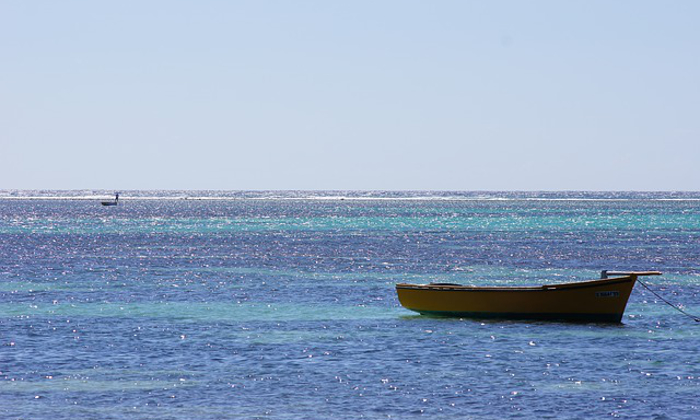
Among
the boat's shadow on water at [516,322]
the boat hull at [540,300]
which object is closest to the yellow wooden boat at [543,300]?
the boat hull at [540,300]

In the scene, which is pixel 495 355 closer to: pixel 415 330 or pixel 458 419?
pixel 415 330

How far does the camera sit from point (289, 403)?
2233cm

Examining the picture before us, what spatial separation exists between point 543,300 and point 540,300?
114 mm

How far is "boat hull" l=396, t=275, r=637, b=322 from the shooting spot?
116 feet

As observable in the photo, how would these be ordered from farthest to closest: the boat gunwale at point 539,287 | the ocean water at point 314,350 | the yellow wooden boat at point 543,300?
the yellow wooden boat at point 543,300 → the boat gunwale at point 539,287 → the ocean water at point 314,350

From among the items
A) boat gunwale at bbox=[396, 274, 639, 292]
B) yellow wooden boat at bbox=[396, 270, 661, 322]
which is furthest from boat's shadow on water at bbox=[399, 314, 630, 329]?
boat gunwale at bbox=[396, 274, 639, 292]

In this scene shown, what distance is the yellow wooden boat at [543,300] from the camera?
35.4 m

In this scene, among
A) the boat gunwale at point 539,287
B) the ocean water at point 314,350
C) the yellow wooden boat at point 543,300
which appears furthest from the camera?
the yellow wooden boat at point 543,300

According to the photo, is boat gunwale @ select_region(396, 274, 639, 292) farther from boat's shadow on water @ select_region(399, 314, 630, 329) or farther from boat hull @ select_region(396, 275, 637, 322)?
boat's shadow on water @ select_region(399, 314, 630, 329)

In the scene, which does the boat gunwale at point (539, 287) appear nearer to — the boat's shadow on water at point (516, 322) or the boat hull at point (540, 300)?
the boat hull at point (540, 300)

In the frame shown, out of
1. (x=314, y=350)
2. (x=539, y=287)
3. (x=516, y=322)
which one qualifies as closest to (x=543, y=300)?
(x=539, y=287)

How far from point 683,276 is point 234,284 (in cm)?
2570

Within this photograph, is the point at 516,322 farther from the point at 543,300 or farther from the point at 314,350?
the point at 314,350

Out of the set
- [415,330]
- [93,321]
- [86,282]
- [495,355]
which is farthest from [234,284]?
[495,355]
